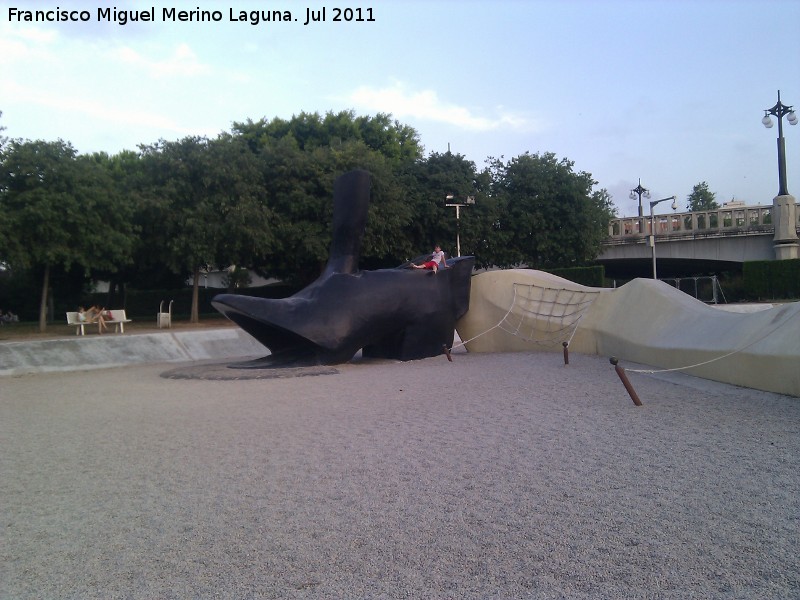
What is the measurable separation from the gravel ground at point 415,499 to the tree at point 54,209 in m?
13.2

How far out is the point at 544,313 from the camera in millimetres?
17609

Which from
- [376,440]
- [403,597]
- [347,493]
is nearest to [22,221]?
[376,440]

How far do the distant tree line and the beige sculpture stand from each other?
12.5 meters

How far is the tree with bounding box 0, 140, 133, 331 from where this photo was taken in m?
21.7

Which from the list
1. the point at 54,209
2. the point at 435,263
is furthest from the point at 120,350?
the point at 435,263

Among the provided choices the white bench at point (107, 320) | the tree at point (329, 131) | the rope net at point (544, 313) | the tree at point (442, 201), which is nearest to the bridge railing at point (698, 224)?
the tree at point (442, 201)

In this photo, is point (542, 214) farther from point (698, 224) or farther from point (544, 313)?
point (544, 313)

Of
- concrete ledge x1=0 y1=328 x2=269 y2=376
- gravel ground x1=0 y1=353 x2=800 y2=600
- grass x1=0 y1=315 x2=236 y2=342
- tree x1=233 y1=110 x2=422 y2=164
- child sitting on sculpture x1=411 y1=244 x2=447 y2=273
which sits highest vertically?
tree x1=233 y1=110 x2=422 y2=164

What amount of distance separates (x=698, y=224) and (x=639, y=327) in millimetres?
32821

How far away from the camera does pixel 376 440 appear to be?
7.72 m

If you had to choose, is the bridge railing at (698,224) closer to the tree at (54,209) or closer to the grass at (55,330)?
the grass at (55,330)

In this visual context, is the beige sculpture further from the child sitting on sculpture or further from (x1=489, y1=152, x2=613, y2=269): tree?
(x1=489, y1=152, x2=613, y2=269): tree

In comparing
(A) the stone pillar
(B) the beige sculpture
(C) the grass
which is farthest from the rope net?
(A) the stone pillar

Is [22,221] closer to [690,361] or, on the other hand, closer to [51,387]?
[51,387]
